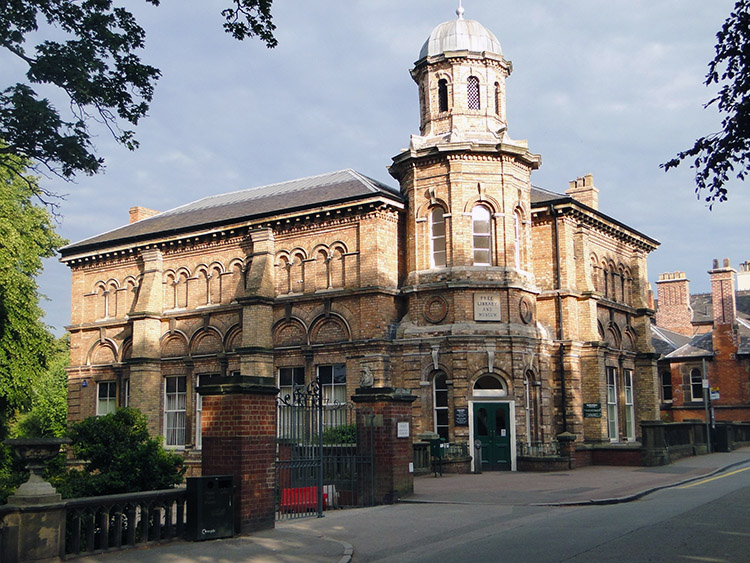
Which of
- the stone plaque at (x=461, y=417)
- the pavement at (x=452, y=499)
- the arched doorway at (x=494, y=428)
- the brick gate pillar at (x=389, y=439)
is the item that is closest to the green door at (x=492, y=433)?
the arched doorway at (x=494, y=428)

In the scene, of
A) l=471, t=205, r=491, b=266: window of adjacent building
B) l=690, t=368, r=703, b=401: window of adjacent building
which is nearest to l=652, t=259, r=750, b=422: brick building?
l=690, t=368, r=703, b=401: window of adjacent building

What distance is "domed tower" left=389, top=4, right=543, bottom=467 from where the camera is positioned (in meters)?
27.7

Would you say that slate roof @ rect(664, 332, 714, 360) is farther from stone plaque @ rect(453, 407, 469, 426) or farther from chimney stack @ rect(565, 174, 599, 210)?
stone plaque @ rect(453, 407, 469, 426)

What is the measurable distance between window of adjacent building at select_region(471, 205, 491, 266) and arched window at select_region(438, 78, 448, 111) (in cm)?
446

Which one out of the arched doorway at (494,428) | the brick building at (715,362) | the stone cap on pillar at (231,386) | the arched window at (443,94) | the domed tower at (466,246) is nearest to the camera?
the stone cap on pillar at (231,386)

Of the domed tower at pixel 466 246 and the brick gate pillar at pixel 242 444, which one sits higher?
the domed tower at pixel 466 246

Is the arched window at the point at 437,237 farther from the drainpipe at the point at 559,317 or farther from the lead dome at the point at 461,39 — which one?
the lead dome at the point at 461,39

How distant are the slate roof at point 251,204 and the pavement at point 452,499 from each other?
11694 millimetres

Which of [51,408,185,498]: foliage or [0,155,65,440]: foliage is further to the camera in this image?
[0,155,65,440]: foliage

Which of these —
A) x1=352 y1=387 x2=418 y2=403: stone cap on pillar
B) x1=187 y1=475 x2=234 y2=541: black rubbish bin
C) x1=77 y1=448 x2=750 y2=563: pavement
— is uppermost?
x1=352 y1=387 x2=418 y2=403: stone cap on pillar

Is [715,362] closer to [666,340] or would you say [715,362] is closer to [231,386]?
[666,340]

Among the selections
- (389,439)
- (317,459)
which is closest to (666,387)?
(389,439)

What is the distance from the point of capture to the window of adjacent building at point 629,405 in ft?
115

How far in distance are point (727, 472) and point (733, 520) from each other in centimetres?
1283
